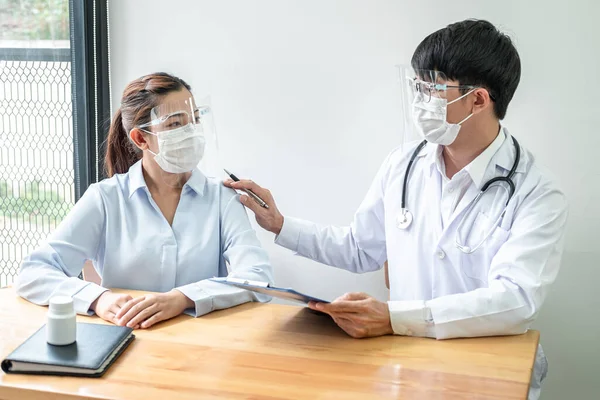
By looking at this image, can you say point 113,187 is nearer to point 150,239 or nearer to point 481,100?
point 150,239

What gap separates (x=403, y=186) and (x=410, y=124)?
0.60 feet

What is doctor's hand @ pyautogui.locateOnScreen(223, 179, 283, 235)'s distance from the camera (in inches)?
84.0

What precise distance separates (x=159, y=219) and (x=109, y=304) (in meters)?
0.38

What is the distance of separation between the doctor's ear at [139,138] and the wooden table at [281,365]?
0.59 m

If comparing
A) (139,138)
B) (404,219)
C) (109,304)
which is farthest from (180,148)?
(404,219)

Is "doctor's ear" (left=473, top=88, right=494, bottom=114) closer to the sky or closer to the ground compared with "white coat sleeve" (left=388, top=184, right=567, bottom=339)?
closer to the sky

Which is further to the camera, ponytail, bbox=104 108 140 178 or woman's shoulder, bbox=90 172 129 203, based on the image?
ponytail, bbox=104 108 140 178

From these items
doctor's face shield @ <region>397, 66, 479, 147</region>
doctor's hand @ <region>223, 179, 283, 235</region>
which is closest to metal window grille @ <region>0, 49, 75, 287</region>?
doctor's hand @ <region>223, 179, 283, 235</region>

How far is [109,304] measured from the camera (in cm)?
169

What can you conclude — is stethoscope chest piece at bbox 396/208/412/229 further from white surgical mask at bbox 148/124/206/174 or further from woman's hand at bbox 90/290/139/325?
woman's hand at bbox 90/290/139/325

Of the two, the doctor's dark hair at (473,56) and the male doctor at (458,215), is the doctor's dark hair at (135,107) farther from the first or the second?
the doctor's dark hair at (473,56)

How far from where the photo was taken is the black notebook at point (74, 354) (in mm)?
1377

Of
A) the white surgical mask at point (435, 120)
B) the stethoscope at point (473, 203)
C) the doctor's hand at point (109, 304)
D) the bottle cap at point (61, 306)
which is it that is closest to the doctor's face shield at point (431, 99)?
the white surgical mask at point (435, 120)

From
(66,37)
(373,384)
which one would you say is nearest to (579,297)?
(373,384)
